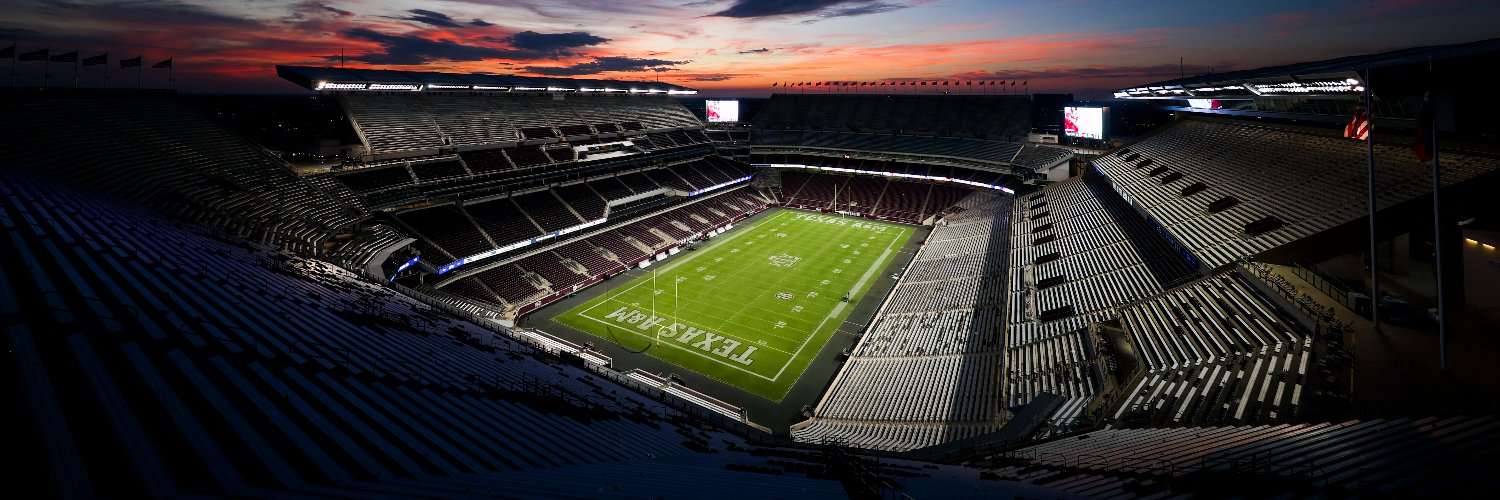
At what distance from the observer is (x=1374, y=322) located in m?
15.7

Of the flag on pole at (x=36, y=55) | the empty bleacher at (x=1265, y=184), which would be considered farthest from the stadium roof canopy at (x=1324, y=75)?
the flag on pole at (x=36, y=55)

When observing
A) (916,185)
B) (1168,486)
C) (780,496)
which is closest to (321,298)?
(780,496)

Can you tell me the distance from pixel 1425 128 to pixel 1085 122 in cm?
4470

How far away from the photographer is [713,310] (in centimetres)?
3191

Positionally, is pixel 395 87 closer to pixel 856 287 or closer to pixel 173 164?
pixel 173 164

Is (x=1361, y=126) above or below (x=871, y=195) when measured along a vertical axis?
below

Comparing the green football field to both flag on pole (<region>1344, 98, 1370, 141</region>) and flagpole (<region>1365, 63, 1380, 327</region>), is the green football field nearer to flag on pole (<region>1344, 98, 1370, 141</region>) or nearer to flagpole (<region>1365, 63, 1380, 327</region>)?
flagpole (<region>1365, 63, 1380, 327</region>)

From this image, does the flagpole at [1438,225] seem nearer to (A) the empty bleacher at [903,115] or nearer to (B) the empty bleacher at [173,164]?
(B) the empty bleacher at [173,164]

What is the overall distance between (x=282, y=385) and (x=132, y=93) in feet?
119

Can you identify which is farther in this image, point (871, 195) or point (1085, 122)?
point (871, 195)

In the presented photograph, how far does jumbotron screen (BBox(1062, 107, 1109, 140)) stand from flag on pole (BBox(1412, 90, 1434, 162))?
4209cm

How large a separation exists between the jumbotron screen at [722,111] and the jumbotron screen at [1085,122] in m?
37.3

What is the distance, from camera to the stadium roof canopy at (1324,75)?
15531 mm

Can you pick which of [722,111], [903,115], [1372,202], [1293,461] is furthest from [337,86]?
[903,115]
